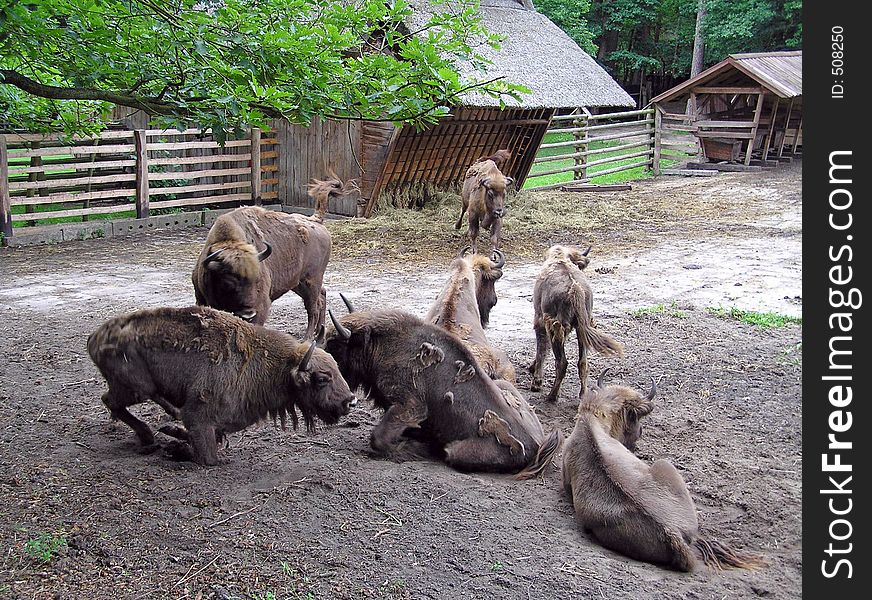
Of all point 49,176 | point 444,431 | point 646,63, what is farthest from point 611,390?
point 646,63

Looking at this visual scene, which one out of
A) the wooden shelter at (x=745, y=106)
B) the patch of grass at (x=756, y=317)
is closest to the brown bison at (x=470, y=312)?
the patch of grass at (x=756, y=317)

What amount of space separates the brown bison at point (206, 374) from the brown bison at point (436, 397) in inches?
23.2

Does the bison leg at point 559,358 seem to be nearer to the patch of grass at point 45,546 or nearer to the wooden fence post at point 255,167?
the patch of grass at point 45,546

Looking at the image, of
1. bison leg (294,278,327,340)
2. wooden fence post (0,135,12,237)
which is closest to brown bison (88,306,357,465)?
bison leg (294,278,327,340)

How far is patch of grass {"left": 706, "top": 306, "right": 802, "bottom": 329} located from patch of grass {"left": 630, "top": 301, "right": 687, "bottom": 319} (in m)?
0.41

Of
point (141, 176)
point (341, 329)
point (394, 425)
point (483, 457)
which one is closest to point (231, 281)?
point (341, 329)

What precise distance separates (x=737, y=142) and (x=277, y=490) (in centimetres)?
2584

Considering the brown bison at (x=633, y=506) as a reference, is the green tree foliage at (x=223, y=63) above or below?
above

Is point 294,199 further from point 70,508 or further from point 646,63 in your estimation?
point 646,63

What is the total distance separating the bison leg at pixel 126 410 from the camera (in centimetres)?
572

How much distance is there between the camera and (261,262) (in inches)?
294

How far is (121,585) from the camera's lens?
4.20 m

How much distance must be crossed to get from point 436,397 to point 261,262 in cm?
222

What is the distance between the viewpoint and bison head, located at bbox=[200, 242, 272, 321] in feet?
23.2
